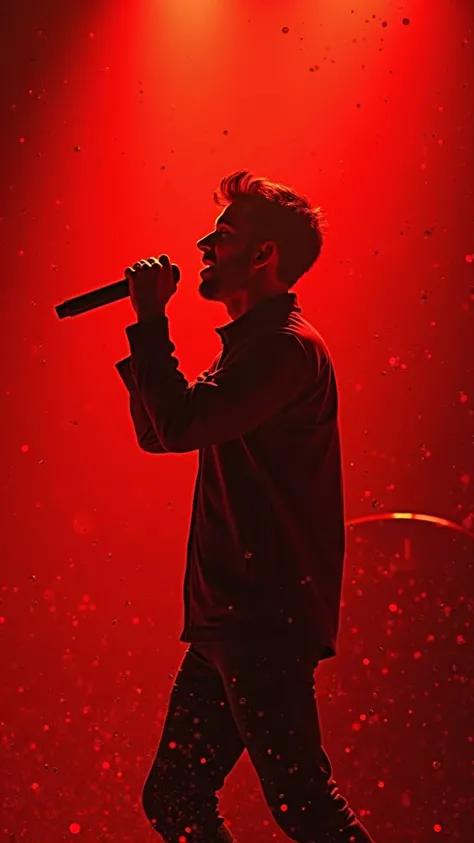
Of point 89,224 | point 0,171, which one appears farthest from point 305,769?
point 0,171

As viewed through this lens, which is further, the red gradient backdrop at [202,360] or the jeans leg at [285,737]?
the red gradient backdrop at [202,360]

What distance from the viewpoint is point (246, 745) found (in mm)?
1620

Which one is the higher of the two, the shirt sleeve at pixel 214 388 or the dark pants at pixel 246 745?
→ the shirt sleeve at pixel 214 388

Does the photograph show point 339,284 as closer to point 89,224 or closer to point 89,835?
point 89,224

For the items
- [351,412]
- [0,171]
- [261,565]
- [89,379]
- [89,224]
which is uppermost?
[0,171]

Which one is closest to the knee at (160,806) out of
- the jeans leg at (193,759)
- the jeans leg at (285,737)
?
the jeans leg at (193,759)

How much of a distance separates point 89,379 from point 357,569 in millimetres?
610

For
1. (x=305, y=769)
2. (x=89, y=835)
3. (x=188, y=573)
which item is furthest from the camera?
(x=89, y=835)

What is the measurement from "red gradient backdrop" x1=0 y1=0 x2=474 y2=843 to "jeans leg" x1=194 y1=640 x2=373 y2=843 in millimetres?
593

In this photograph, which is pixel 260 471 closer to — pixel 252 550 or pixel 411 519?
pixel 252 550

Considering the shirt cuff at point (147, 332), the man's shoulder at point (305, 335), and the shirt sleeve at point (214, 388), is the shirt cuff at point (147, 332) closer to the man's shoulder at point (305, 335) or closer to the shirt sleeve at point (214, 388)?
the shirt sleeve at point (214, 388)

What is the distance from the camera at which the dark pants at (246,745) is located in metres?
1.58

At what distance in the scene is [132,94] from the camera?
2250 mm

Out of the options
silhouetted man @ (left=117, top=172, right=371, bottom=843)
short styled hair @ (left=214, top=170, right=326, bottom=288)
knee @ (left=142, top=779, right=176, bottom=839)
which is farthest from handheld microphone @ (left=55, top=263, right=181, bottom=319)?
knee @ (left=142, top=779, right=176, bottom=839)
